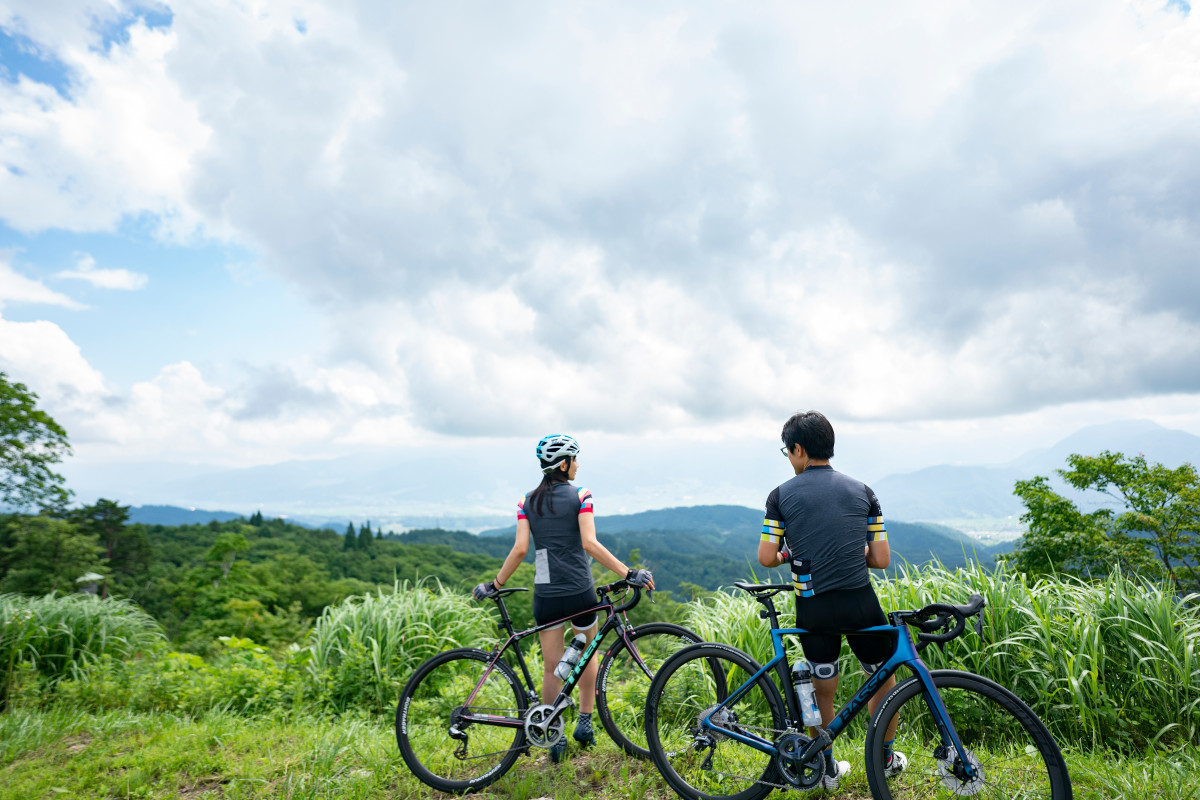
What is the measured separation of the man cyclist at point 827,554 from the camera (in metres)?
2.99

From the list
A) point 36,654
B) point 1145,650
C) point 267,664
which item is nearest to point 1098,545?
point 1145,650

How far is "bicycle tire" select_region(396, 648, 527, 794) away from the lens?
370 cm

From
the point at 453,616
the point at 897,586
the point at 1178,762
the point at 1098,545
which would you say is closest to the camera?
the point at 1178,762

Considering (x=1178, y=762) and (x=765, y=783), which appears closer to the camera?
(x=765, y=783)

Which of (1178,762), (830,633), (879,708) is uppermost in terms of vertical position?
(830,633)

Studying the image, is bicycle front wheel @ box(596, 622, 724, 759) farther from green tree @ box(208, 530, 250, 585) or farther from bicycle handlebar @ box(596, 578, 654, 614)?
green tree @ box(208, 530, 250, 585)

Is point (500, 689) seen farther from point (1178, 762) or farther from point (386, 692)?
point (1178, 762)

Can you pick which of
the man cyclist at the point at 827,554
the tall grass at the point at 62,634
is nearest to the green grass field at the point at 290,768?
the man cyclist at the point at 827,554

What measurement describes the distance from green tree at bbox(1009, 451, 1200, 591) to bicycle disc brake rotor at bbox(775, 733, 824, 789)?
23103 millimetres

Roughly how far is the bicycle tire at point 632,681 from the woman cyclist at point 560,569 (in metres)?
0.12

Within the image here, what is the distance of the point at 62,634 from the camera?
6840mm

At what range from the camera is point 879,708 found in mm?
2838

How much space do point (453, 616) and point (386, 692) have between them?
45.4 inches

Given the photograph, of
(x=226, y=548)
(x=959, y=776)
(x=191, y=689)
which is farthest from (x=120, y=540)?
(x=959, y=776)
